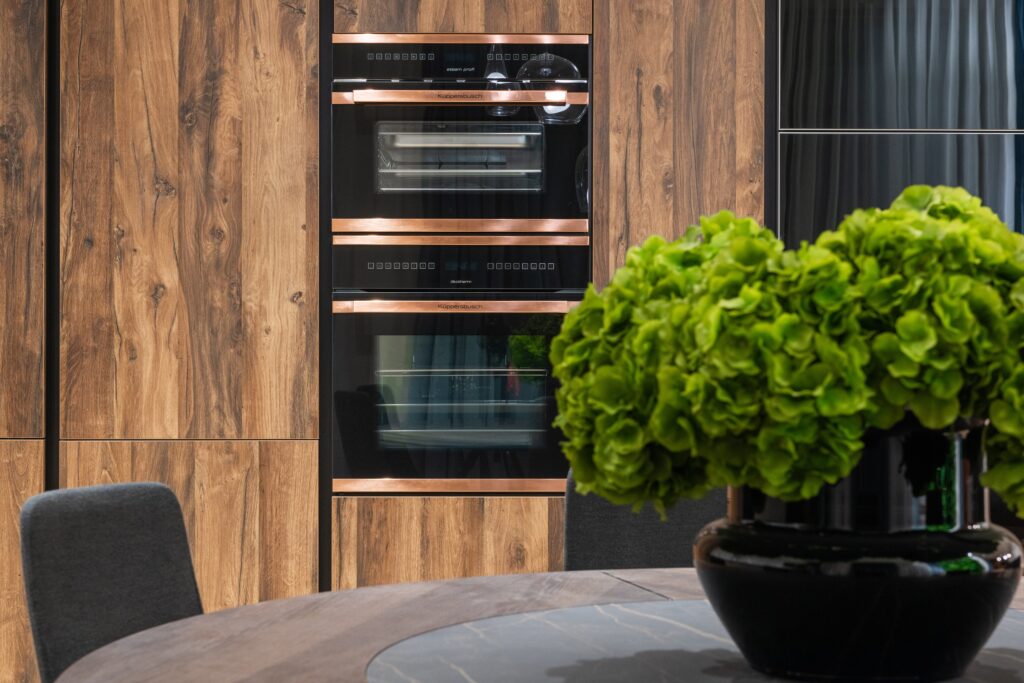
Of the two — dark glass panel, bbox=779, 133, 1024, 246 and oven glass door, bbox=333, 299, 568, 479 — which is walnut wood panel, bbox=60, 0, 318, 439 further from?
dark glass panel, bbox=779, 133, 1024, 246

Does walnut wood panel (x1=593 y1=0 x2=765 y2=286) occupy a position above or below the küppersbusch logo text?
above

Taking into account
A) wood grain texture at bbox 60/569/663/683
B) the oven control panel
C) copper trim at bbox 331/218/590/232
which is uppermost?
copper trim at bbox 331/218/590/232

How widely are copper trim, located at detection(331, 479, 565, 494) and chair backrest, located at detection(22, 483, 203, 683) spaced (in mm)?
1426

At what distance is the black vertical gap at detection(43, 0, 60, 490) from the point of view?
3.04 metres

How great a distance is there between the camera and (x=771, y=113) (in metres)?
3.10

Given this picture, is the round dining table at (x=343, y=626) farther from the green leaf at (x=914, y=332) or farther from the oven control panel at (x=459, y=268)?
the oven control panel at (x=459, y=268)

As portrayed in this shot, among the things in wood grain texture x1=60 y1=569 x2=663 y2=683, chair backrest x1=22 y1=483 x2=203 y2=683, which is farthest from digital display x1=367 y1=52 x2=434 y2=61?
wood grain texture x1=60 y1=569 x2=663 y2=683

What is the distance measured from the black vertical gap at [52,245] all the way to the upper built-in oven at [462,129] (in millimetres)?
808

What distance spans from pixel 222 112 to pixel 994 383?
8.67 feet

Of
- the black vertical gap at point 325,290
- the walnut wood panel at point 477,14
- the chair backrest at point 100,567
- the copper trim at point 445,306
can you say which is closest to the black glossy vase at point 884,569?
the chair backrest at point 100,567

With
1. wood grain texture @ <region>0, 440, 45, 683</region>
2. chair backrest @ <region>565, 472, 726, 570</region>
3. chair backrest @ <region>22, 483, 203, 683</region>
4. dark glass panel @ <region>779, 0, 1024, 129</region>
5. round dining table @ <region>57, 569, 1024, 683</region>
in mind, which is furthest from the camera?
dark glass panel @ <region>779, 0, 1024, 129</region>

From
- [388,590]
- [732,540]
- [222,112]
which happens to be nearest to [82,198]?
[222,112]

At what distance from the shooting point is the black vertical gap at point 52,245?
3043 millimetres

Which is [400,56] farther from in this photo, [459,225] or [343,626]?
[343,626]
